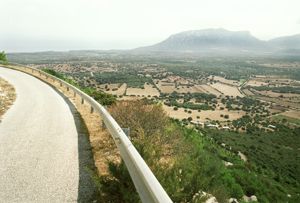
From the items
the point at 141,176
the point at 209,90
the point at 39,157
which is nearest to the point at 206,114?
the point at 209,90

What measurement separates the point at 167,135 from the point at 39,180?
155 inches

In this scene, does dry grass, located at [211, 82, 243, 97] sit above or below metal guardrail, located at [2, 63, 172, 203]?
below

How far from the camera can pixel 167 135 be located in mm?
8836

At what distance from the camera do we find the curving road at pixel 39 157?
515cm

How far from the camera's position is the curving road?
16.9 feet

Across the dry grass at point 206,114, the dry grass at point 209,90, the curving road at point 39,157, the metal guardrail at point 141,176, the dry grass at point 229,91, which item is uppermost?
the metal guardrail at point 141,176

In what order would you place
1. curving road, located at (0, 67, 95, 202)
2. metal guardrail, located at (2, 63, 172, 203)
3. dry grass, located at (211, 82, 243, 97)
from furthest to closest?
dry grass, located at (211, 82, 243, 97), curving road, located at (0, 67, 95, 202), metal guardrail, located at (2, 63, 172, 203)

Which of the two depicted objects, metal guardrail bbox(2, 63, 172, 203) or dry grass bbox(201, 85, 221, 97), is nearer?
metal guardrail bbox(2, 63, 172, 203)

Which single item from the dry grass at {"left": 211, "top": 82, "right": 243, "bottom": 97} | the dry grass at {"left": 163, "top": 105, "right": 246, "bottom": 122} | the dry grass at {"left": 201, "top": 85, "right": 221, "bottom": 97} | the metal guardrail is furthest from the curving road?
the dry grass at {"left": 211, "top": 82, "right": 243, "bottom": 97}

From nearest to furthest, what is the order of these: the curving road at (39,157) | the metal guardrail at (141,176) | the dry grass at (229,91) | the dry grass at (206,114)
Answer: the metal guardrail at (141,176) → the curving road at (39,157) → the dry grass at (206,114) → the dry grass at (229,91)

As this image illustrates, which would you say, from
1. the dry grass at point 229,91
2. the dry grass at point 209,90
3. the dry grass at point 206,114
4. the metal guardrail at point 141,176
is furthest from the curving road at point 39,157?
the dry grass at point 229,91

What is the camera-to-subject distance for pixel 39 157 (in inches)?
272

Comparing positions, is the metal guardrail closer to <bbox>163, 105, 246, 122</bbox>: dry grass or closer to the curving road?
the curving road

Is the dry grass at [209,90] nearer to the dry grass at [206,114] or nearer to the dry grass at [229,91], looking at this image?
the dry grass at [229,91]
